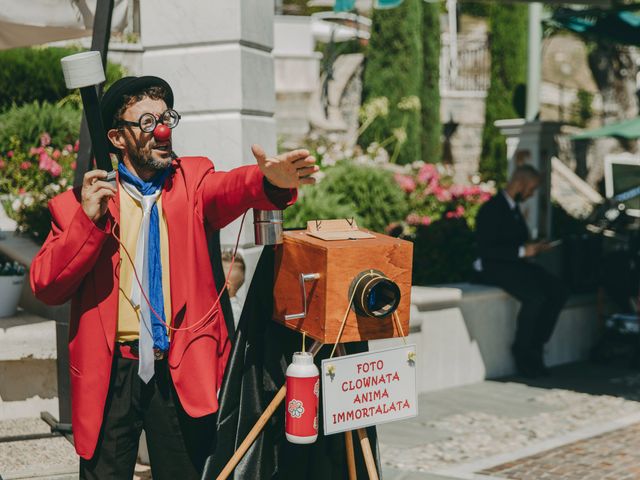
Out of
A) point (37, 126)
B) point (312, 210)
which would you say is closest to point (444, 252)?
point (312, 210)

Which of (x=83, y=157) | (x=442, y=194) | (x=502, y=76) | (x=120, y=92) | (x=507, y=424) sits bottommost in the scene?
(x=507, y=424)

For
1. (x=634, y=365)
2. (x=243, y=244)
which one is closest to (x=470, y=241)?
(x=634, y=365)

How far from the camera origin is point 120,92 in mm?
3471

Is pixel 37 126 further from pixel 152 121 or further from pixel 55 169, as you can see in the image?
pixel 152 121

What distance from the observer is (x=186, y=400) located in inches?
136

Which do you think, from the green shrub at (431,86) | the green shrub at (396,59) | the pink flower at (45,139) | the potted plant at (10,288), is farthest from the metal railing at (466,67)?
the potted plant at (10,288)

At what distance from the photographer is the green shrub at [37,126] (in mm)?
9133

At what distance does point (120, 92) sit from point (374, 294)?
1.15m

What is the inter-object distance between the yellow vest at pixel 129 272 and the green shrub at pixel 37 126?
5912 millimetres

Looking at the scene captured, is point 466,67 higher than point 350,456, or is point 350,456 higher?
point 466,67

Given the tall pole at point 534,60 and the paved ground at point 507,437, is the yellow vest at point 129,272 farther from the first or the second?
the tall pole at point 534,60

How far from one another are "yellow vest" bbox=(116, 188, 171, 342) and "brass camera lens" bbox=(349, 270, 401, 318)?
68 cm

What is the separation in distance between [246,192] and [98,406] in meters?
0.91

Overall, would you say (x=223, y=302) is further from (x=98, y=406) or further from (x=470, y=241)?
(x=470, y=241)
